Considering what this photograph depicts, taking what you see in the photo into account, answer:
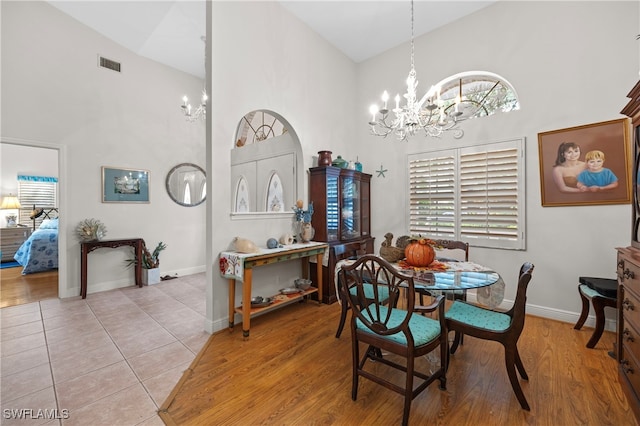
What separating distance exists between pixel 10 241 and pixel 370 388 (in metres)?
8.44

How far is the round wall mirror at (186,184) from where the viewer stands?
194 inches

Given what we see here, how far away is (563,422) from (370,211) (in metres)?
3.22

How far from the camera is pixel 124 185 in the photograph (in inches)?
170

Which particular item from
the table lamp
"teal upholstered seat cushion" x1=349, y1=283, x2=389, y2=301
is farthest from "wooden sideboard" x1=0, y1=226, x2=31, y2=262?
"teal upholstered seat cushion" x1=349, y1=283, x2=389, y2=301

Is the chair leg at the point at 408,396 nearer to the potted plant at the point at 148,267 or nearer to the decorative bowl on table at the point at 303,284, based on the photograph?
the decorative bowl on table at the point at 303,284

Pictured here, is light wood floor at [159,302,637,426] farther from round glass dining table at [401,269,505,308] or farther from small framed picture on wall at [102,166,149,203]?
small framed picture on wall at [102,166,149,203]

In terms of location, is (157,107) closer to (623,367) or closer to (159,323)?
Answer: (159,323)

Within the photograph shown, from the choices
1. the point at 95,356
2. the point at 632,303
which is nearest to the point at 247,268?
the point at 95,356

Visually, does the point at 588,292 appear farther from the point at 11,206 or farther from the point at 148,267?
the point at 11,206

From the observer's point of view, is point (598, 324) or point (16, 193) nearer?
point (598, 324)

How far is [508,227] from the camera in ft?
10.7

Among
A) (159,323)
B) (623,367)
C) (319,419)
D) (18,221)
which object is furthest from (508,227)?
(18,221)

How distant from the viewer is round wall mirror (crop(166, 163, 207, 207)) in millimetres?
4930

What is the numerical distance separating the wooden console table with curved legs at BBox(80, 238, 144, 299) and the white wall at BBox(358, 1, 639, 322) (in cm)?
472
